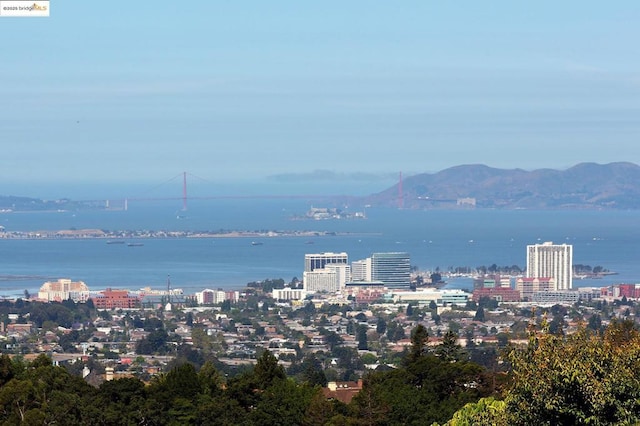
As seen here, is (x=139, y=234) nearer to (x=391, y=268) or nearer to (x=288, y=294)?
(x=391, y=268)

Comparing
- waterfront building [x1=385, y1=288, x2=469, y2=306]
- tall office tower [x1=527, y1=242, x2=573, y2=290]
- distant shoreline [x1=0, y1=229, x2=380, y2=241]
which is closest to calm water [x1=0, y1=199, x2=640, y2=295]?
tall office tower [x1=527, y1=242, x2=573, y2=290]

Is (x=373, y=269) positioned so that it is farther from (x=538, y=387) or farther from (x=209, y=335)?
(x=538, y=387)

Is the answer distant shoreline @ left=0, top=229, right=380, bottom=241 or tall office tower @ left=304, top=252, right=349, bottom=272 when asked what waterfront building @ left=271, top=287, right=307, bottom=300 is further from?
distant shoreline @ left=0, top=229, right=380, bottom=241

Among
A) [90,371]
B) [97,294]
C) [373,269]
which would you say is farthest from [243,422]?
[373,269]

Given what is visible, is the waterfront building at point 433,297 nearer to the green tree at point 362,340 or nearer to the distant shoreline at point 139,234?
the green tree at point 362,340

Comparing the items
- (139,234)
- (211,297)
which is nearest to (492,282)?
(211,297)
